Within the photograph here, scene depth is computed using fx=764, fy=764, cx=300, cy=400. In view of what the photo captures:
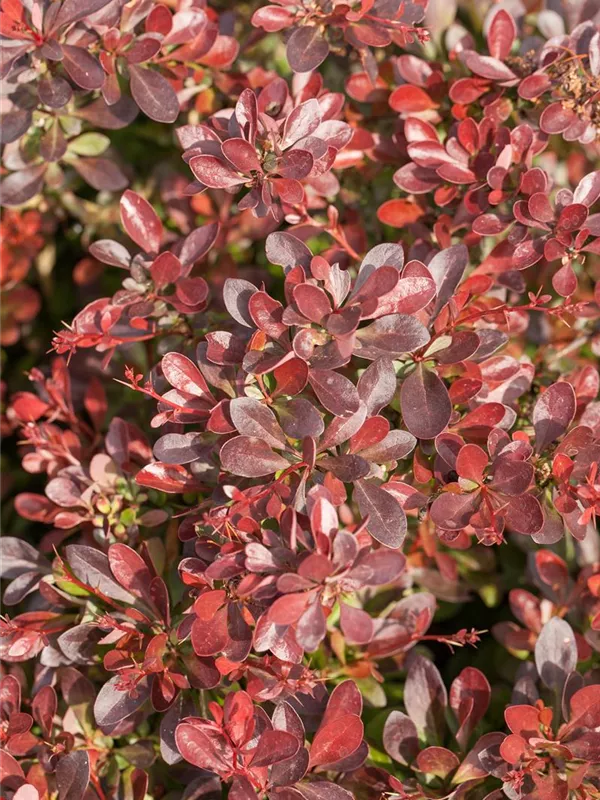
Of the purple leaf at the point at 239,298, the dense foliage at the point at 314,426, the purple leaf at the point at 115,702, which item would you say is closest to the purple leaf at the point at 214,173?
the dense foliage at the point at 314,426

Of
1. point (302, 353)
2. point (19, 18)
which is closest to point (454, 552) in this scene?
point (302, 353)

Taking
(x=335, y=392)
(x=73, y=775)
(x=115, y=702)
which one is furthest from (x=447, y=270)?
(x=73, y=775)

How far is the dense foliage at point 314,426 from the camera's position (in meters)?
1.01

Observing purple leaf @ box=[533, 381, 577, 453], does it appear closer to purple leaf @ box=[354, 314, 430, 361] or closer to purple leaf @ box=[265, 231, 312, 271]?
purple leaf @ box=[354, 314, 430, 361]

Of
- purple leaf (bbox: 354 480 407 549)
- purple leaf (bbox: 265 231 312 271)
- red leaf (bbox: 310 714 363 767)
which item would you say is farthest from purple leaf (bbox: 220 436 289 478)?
red leaf (bbox: 310 714 363 767)

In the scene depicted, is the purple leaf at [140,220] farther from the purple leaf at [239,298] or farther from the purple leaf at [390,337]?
the purple leaf at [390,337]

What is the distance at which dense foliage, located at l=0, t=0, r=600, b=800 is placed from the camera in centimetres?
101

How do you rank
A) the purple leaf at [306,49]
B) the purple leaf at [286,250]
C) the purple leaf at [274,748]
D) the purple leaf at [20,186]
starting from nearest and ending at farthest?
the purple leaf at [274,748], the purple leaf at [286,250], the purple leaf at [306,49], the purple leaf at [20,186]

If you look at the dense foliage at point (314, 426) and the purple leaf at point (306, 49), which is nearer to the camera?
the dense foliage at point (314, 426)

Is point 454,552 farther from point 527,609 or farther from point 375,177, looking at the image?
point 375,177

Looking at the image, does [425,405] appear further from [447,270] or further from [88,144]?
[88,144]

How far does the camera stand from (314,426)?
992 millimetres

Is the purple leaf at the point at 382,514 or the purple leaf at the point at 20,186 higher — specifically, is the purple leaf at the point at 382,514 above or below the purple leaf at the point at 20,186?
below

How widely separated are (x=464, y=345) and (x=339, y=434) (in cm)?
22
